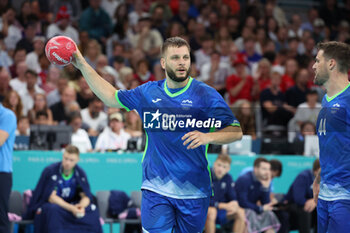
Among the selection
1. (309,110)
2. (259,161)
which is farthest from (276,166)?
(309,110)

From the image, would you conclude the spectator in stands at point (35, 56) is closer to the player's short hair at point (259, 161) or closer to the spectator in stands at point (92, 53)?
the spectator in stands at point (92, 53)

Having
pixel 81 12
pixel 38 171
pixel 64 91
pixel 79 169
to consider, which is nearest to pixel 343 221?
pixel 79 169

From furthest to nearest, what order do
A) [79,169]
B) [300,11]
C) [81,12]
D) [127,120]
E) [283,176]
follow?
[300,11], [81,12], [127,120], [283,176], [79,169]

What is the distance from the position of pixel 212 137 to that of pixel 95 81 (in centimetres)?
139

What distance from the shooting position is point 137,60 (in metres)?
15.2

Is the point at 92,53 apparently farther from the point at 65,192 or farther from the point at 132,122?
the point at 65,192

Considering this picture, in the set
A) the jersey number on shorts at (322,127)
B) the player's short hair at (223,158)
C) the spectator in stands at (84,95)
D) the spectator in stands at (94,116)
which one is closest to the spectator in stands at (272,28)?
the spectator in stands at (84,95)

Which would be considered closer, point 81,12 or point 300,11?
point 81,12

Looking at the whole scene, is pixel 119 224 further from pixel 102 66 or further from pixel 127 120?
pixel 102 66

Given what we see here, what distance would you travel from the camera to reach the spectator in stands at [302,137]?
11.8 metres

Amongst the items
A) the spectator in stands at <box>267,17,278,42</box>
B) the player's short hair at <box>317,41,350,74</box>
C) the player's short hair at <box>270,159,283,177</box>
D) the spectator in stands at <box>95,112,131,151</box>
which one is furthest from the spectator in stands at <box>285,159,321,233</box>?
the spectator in stands at <box>267,17,278,42</box>

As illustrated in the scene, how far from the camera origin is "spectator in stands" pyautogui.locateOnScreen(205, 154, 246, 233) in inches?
403

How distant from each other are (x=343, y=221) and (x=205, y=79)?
9.77m

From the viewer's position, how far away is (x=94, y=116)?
498 inches
